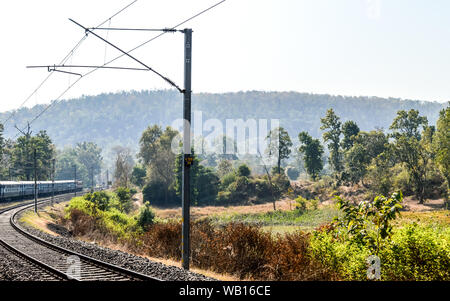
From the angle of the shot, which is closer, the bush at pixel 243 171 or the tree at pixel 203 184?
the tree at pixel 203 184

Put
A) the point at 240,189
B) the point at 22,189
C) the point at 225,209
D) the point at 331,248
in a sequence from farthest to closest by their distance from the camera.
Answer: the point at 240,189
the point at 225,209
the point at 22,189
the point at 331,248

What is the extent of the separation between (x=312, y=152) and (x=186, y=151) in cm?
9323

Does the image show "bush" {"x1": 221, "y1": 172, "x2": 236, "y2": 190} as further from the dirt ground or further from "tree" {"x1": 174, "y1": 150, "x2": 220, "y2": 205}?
the dirt ground

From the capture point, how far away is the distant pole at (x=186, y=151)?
724 inches

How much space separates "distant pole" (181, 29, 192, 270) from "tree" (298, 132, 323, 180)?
90324 millimetres

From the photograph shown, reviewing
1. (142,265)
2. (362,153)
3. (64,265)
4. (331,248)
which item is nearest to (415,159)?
(362,153)

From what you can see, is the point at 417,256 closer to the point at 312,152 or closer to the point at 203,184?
the point at 203,184

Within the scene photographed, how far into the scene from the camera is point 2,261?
730 inches

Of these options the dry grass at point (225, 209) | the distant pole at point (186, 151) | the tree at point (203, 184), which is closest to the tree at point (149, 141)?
the tree at point (203, 184)

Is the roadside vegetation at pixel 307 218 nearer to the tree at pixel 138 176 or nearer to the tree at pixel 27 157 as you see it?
the tree at pixel 138 176

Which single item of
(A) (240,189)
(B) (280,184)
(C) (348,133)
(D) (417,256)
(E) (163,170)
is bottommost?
(A) (240,189)

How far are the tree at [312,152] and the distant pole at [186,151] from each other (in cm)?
9032

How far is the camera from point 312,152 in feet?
358
